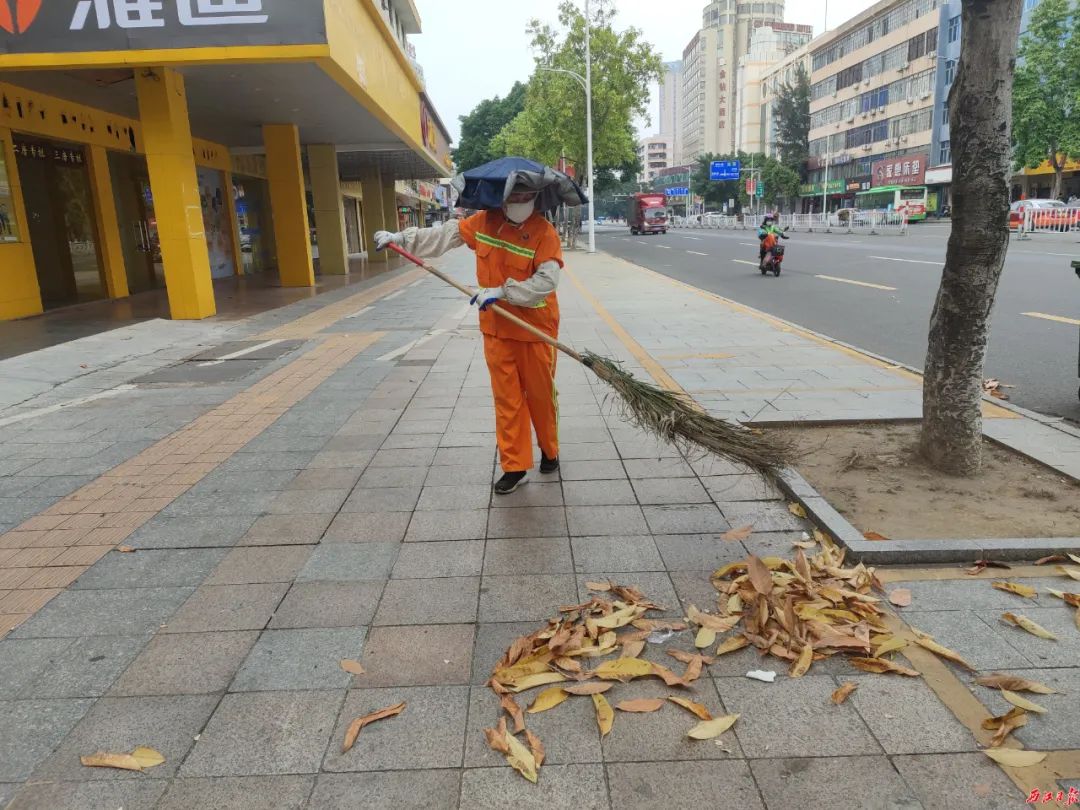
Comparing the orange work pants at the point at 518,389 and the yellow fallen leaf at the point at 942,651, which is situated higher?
the orange work pants at the point at 518,389

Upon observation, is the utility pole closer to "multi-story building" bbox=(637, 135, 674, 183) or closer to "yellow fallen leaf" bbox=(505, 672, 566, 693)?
"yellow fallen leaf" bbox=(505, 672, 566, 693)

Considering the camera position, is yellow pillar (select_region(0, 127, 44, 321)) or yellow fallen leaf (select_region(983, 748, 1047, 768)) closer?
yellow fallen leaf (select_region(983, 748, 1047, 768))

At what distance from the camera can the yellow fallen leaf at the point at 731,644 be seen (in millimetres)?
2659

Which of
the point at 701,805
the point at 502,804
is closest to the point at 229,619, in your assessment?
the point at 502,804

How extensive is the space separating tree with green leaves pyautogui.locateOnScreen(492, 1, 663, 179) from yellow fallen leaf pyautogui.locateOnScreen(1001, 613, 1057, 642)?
1287 inches

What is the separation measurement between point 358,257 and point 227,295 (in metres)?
16.2

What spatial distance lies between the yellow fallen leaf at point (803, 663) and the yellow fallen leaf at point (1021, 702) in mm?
574

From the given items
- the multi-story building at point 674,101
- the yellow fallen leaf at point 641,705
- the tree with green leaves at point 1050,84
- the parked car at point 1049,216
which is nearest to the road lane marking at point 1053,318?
the yellow fallen leaf at point 641,705

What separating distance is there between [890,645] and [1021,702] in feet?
1.36

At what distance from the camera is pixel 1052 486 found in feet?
13.3

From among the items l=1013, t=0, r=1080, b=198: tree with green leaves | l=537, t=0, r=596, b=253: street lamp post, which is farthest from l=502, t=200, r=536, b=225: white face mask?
l=1013, t=0, r=1080, b=198: tree with green leaves

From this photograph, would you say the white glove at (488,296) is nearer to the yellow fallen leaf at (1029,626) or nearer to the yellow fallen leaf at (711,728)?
the yellow fallen leaf at (711,728)

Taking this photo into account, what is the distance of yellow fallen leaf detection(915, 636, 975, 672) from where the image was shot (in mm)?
2531

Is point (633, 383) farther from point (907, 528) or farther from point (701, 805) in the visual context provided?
point (701, 805)
